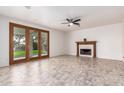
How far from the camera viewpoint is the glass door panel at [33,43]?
6.46 metres

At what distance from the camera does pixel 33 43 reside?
6617mm

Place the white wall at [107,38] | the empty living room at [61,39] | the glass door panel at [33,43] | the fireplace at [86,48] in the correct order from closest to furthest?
the empty living room at [61,39], the white wall at [107,38], the glass door panel at [33,43], the fireplace at [86,48]

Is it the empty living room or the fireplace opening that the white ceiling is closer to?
the empty living room

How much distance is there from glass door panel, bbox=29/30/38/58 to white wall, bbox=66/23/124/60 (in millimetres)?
4077

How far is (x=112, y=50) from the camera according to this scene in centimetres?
659


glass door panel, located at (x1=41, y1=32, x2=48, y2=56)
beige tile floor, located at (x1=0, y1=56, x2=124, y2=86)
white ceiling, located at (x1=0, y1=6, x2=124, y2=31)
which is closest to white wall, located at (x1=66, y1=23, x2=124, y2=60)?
white ceiling, located at (x1=0, y1=6, x2=124, y2=31)

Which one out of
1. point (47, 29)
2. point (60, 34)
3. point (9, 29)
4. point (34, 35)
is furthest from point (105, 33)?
point (9, 29)

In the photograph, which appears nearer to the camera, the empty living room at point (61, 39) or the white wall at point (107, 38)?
the empty living room at point (61, 39)

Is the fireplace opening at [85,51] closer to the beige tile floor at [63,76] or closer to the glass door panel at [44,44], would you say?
the glass door panel at [44,44]

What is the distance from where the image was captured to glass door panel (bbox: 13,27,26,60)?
17.8ft

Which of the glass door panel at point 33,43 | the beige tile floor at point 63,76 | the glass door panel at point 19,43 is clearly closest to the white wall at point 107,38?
the beige tile floor at point 63,76
